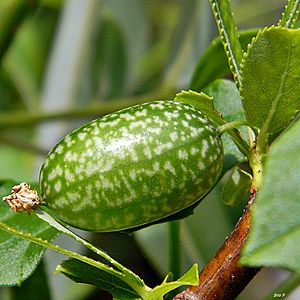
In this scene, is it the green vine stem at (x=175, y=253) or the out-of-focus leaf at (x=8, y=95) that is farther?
the out-of-focus leaf at (x=8, y=95)

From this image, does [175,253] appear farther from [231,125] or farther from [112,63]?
[112,63]

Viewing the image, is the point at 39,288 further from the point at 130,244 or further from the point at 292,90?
the point at 130,244

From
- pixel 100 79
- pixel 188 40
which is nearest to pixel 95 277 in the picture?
pixel 188 40

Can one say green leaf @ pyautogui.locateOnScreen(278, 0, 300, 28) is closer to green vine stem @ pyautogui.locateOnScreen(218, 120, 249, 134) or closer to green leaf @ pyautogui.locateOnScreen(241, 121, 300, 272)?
green vine stem @ pyautogui.locateOnScreen(218, 120, 249, 134)

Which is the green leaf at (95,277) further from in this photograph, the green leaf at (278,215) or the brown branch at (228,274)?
the green leaf at (278,215)

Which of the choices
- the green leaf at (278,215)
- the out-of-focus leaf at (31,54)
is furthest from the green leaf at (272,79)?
the out-of-focus leaf at (31,54)

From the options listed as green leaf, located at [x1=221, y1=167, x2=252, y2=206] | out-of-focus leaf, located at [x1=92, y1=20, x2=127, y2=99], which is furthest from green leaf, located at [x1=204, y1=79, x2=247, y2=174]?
out-of-focus leaf, located at [x1=92, y1=20, x2=127, y2=99]
